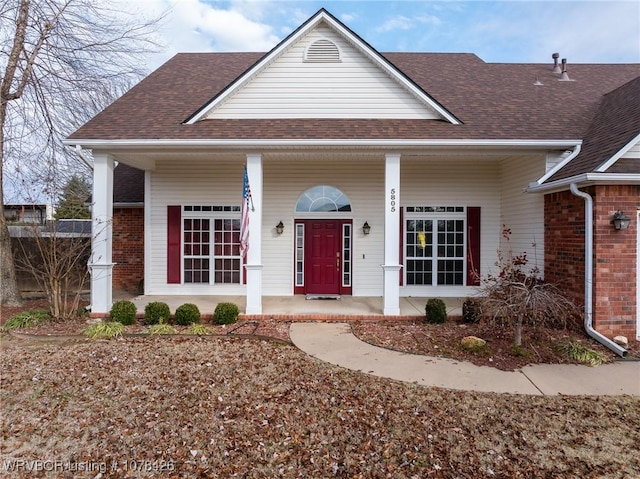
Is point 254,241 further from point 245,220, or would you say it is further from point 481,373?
point 481,373

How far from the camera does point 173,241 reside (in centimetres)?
998

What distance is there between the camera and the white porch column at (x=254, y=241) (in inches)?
294

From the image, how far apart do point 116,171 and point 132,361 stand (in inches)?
370

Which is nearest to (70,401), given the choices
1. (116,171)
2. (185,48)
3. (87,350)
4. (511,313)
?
(87,350)

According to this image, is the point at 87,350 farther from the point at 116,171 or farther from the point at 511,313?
the point at 116,171

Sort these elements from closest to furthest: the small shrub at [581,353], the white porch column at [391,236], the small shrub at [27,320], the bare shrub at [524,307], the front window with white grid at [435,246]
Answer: the small shrub at [581,353] < the bare shrub at [524,307] < the small shrub at [27,320] < the white porch column at [391,236] < the front window with white grid at [435,246]

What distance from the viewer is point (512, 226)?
9.14 meters

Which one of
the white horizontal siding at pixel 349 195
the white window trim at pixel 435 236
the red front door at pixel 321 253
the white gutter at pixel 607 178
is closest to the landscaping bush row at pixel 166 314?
the white horizontal siding at pixel 349 195

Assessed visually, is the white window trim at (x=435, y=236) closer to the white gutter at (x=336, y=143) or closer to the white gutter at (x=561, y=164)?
the white gutter at (x=561, y=164)

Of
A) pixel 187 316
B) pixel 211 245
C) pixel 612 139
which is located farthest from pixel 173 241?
pixel 612 139

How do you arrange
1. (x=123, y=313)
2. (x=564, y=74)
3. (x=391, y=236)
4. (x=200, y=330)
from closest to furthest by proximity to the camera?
(x=200, y=330)
(x=123, y=313)
(x=391, y=236)
(x=564, y=74)

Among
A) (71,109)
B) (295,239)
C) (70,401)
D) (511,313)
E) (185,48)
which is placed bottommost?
(70,401)

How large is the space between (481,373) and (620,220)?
12.2 feet

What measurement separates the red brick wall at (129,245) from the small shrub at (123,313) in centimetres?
355
